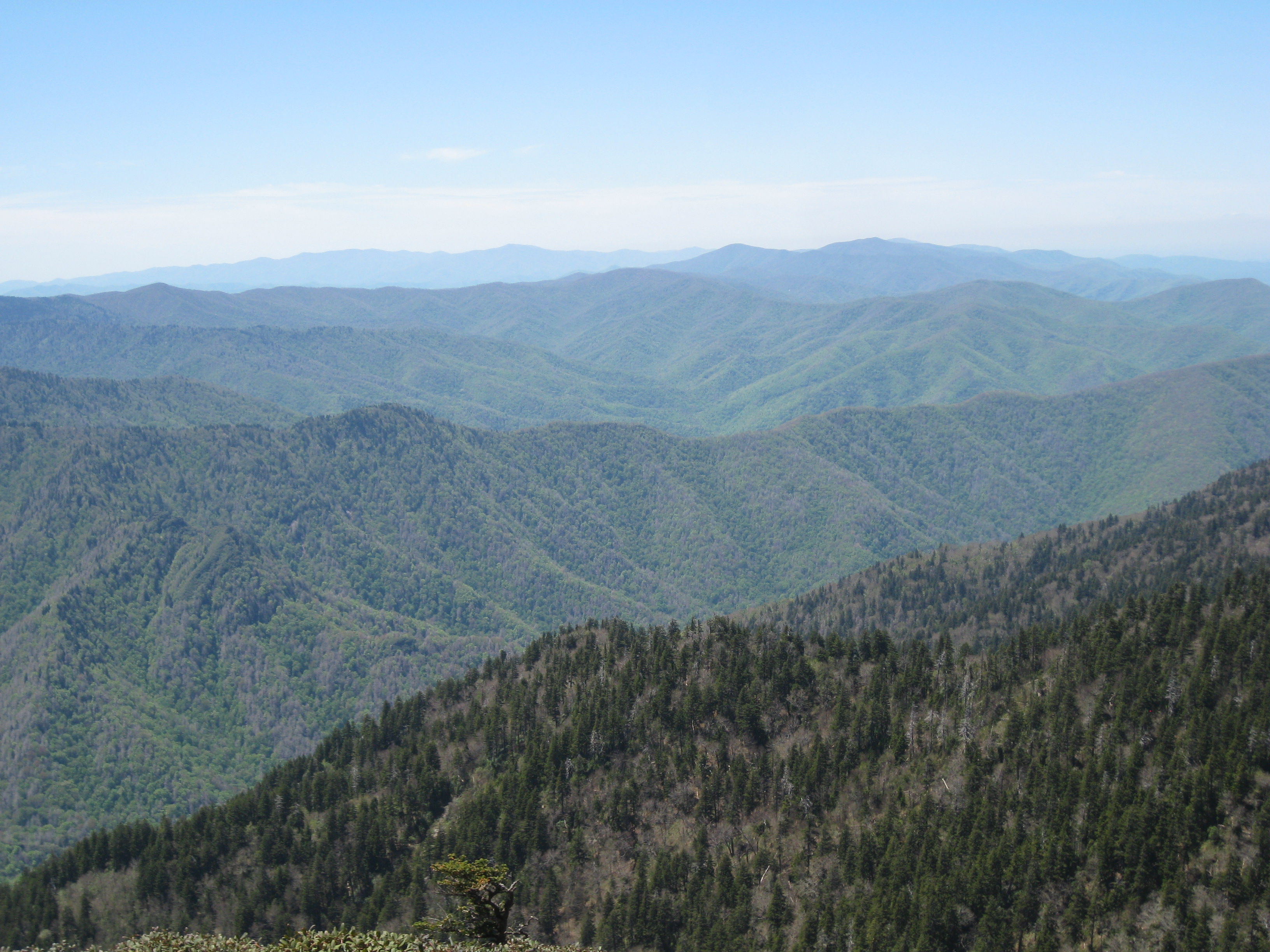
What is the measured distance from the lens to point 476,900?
42.6 metres

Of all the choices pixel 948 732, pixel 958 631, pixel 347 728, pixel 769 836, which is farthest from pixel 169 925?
pixel 958 631

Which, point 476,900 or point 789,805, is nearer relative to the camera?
point 476,900

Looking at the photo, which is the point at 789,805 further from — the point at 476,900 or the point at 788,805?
the point at 476,900

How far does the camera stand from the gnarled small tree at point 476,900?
40.7 meters

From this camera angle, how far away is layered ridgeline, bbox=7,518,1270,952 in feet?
210

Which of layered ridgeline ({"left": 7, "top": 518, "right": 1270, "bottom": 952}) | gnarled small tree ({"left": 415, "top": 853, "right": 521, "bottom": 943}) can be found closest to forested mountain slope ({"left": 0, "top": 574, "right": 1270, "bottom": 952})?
layered ridgeline ({"left": 7, "top": 518, "right": 1270, "bottom": 952})

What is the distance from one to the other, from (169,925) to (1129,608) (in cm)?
11530

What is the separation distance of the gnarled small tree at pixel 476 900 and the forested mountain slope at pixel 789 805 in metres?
36.1

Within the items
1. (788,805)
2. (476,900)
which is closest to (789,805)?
(788,805)

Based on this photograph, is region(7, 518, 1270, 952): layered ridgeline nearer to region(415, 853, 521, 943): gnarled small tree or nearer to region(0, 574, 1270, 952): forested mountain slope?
region(0, 574, 1270, 952): forested mountain slope

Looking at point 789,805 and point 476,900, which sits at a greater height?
point 476,900

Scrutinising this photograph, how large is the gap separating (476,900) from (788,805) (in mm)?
51441

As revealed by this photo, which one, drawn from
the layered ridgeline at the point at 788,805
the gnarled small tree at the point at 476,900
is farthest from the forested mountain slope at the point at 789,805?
the gnarled small tree at the point at 476,900

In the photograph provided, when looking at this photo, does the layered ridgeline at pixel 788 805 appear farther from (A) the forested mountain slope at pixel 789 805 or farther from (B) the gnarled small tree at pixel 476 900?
(B) the gnarled small tree at pixel 476 900
